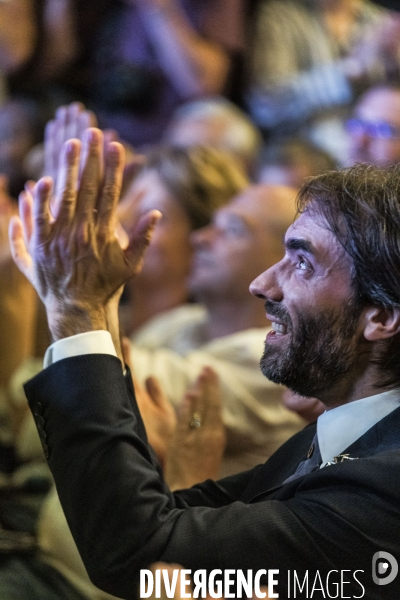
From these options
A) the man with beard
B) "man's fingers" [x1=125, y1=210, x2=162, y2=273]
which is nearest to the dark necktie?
the man with beard

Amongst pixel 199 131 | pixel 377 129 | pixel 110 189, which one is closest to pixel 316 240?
pixel 110 189

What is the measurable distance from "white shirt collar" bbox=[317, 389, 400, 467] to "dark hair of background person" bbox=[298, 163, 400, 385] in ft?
0.09

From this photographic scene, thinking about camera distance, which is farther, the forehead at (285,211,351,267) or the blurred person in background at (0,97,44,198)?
the blurred person in background at (0,97,44,198)

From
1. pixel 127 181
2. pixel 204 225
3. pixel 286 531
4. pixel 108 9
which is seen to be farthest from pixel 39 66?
pixel 286 531

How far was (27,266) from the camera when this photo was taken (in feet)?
3.92

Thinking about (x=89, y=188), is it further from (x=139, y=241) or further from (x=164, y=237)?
(x=164, y=237)

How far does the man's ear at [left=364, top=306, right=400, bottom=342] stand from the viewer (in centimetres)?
106

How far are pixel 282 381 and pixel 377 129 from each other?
1.64 meters

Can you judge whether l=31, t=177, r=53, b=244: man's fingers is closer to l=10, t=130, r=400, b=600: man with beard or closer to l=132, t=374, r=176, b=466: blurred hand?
l=10, t=130, r=400, b=600: man with beard

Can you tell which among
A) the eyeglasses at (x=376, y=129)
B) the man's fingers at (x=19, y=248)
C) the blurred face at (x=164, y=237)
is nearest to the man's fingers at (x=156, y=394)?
the man's fingers at (x=19, y=248)

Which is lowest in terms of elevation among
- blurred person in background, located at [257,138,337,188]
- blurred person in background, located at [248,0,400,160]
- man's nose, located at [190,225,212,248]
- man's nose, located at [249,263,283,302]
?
man's nose, located at [249,263,283,302]

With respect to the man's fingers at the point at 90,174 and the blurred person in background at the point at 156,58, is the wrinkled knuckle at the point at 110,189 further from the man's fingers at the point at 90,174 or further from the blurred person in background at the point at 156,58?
the blurred person in background at the point at 156,58

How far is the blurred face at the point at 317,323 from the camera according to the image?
108 centimetres

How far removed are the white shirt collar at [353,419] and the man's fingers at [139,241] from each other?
0.35 metres
